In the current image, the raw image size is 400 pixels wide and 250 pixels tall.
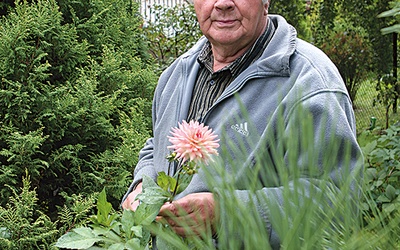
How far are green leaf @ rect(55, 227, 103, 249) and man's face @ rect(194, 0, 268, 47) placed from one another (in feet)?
3.16

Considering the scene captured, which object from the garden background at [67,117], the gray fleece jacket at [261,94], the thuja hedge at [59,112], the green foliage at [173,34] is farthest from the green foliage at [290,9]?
the gray fleece jacket at [261,94]

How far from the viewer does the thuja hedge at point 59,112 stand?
290 centimetres

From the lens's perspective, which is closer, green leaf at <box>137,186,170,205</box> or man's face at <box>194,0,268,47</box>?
green leaf at <box>137,186,170,205</box>

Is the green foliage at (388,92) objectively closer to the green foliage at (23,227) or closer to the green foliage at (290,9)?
the green foliage at (290,9)

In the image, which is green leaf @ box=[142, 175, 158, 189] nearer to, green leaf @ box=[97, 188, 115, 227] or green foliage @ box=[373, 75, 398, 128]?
green leaf @ box=[97, 188, 115, 227]

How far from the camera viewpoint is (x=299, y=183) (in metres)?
0.47

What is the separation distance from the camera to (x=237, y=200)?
20.4 inches

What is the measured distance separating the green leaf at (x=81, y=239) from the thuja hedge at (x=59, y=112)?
1338 mm

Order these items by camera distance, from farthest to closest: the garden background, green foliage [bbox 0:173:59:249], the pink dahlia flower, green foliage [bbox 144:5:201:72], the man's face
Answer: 1. green foliage [bbox 144:5:201:72]
2. the garden background
3. green foliage [bbox 0:173:59:249]
4. the man's face
5. the pink dahlia flower

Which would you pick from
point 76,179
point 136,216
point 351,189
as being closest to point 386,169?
point 76,179

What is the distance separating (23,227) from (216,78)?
3.83ft

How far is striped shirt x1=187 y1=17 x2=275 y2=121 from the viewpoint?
219 cm

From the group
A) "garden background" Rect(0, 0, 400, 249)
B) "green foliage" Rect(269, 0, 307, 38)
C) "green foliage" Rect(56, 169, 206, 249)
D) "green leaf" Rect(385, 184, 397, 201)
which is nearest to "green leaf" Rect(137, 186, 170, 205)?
"green foliage" Rect(56, 169, 206, 249)

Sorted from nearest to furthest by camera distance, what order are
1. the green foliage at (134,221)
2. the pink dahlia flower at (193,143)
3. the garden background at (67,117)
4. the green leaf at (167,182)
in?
the pink dahlia flower at (193,143)
the green foliage at (134,221)
the green leaf at (167,182)
the garden background at (67,117)
